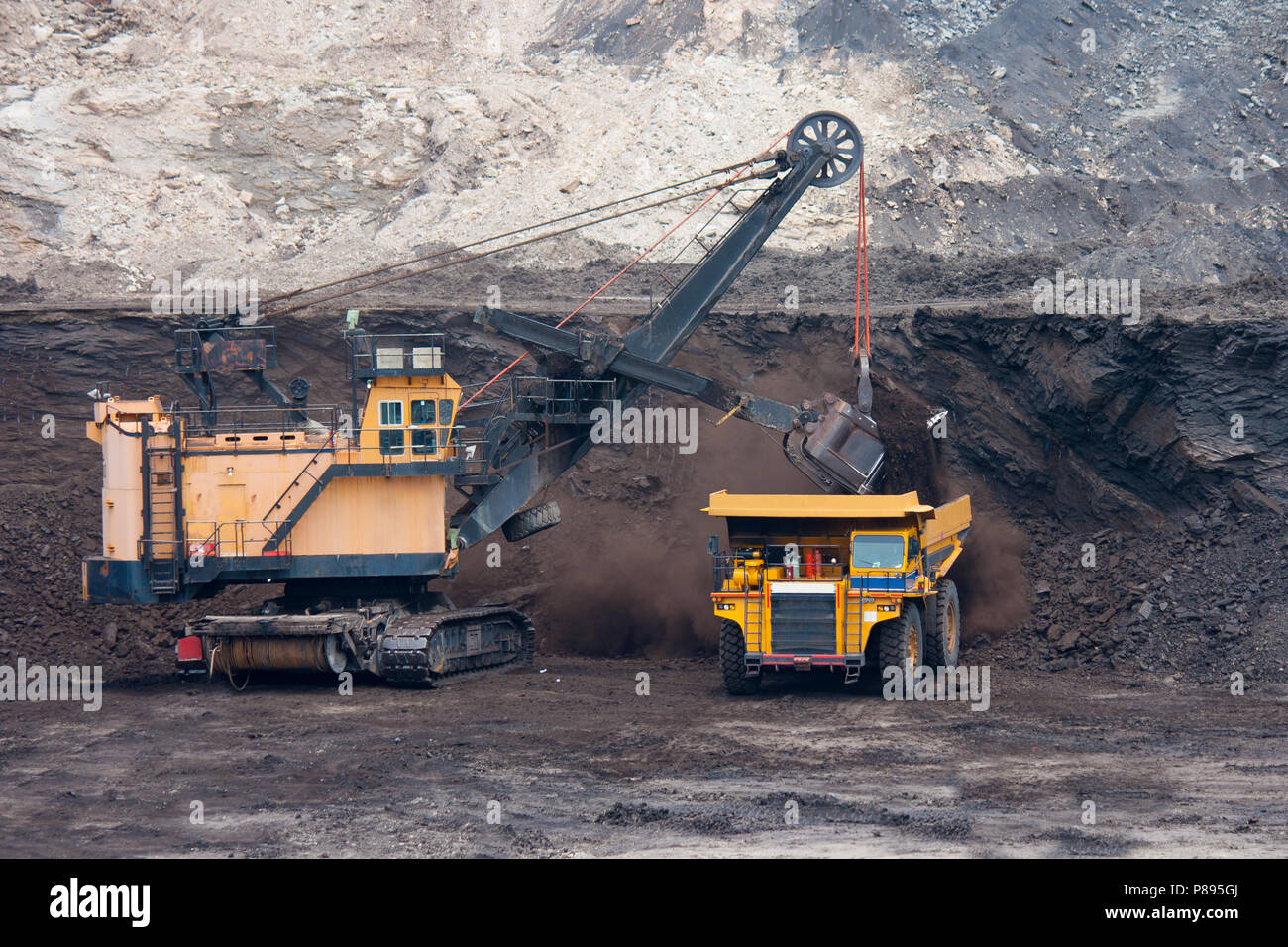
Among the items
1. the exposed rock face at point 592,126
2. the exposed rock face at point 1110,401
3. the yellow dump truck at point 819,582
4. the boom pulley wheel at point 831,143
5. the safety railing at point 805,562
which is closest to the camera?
the yellow dump truck at point 819,582

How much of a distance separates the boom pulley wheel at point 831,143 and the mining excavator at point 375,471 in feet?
0.12

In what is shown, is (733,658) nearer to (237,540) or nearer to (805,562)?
(805,562)

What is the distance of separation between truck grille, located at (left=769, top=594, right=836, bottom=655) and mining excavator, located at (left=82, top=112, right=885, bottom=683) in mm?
2620

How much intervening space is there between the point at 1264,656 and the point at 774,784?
814 cm

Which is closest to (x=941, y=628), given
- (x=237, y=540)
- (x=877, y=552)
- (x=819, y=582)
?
(x=877, y=552)

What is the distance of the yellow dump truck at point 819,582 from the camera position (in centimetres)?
1698

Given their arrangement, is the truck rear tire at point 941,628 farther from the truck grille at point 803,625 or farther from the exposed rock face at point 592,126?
the exposed rock face at point 592,126

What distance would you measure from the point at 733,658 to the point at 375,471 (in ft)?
18.1

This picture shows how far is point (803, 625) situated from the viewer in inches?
671

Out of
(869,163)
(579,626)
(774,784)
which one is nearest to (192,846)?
(774,784)

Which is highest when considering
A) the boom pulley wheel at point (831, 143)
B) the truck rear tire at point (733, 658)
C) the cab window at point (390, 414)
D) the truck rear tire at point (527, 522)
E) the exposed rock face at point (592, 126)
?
the exposed rock face at point (592, 126)

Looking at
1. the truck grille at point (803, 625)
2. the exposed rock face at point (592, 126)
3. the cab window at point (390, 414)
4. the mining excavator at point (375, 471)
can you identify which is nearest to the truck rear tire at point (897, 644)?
the truck grille at point (803, 625)

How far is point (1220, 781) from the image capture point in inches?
496

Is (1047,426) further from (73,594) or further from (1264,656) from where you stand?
(73,594)
